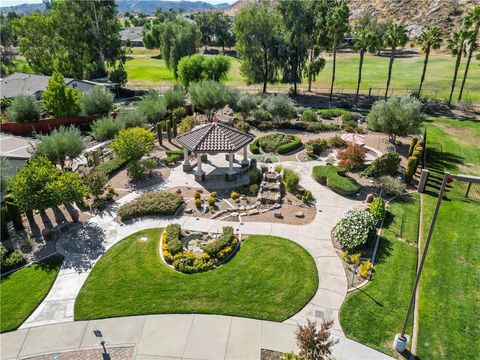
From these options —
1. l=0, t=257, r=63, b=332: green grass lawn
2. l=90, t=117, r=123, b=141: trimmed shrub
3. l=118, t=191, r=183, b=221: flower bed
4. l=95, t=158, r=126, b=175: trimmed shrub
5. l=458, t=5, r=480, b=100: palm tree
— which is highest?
l=458, t=5, r=480, b=100: palm tree

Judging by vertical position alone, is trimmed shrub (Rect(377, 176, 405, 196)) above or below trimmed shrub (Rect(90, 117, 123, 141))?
below

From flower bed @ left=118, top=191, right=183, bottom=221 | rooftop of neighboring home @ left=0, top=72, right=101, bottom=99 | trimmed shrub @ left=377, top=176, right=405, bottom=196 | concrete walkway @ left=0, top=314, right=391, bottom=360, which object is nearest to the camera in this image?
concrete walkway @ left=0, top=314, right=391, bottom=360

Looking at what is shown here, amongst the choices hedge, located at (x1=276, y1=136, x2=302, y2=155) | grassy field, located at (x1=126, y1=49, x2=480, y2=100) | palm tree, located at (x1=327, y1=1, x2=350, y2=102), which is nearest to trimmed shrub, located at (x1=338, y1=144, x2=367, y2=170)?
hedge, located at (x1=276, y1=136, x2=302, y2=155)

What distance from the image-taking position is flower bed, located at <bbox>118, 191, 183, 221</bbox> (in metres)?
22.6

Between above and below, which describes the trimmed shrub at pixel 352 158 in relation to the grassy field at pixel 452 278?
above

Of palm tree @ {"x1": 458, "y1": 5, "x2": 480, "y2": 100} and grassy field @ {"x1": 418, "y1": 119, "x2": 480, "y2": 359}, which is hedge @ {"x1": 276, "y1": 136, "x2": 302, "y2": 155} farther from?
palm tree @ {"x1": 458, "y1": 5, "x2": 480, "y2": 100}

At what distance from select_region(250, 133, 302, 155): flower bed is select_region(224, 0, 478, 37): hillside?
86.0 metres

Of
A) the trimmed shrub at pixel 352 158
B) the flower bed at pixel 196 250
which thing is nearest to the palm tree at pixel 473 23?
the trimmed shrub at pixel 352 158

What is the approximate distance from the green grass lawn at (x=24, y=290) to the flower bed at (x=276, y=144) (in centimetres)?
2137

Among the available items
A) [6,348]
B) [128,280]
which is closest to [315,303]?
[128,280]

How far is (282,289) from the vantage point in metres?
16.5

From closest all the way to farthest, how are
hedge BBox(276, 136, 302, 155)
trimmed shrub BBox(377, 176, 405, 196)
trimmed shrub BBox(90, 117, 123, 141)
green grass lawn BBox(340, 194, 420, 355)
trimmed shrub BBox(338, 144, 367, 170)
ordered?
1. green grass lawn BBox(340, 194, 420, 355)
2. trimmed shrub BBox(377, 176, 405, 196)
3. trimmed shrub BBox(338, 144, 367, 170)
4. trimmed shrub BBox(90, 117, 123, 141)
5. hedge BBox(276, 136, 302, 155)

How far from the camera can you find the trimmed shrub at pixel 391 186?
2533cm

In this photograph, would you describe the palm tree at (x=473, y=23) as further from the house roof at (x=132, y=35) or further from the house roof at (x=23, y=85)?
the house roof at (x=132, y=35)
